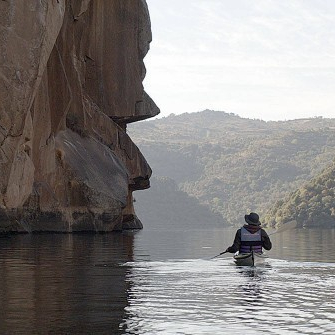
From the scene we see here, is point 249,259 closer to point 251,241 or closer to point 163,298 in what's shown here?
point 251,241

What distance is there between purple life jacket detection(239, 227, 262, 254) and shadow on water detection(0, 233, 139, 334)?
366cm

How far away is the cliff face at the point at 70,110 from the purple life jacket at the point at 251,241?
17050mm

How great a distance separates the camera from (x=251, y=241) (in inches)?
1073

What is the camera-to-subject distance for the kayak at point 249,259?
89.0 feet

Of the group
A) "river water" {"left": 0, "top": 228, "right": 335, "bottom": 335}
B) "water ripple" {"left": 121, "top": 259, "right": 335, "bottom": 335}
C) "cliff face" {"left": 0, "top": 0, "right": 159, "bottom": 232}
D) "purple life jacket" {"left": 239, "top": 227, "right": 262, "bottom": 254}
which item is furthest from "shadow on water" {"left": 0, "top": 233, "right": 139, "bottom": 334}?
"cliff face" {"left": 0, "top": 0, "right": 159, "bottom": 232}

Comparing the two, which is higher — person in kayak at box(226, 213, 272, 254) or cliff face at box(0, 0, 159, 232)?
cliff face at box(0, 0, 159, 232)

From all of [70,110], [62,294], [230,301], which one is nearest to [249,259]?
[230,301]

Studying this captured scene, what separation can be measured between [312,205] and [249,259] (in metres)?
121

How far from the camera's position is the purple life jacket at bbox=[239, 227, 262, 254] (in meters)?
27.1

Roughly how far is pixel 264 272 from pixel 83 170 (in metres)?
36.8

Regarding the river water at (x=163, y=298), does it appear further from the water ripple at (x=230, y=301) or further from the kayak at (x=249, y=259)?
the kayak at (x=249, y=259)

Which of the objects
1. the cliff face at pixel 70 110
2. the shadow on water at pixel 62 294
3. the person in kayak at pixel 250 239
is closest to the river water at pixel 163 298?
the shadow on water at pixel 62 294

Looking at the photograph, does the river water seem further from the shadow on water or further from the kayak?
the kayak

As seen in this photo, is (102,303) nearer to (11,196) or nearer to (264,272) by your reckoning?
(264,272)
